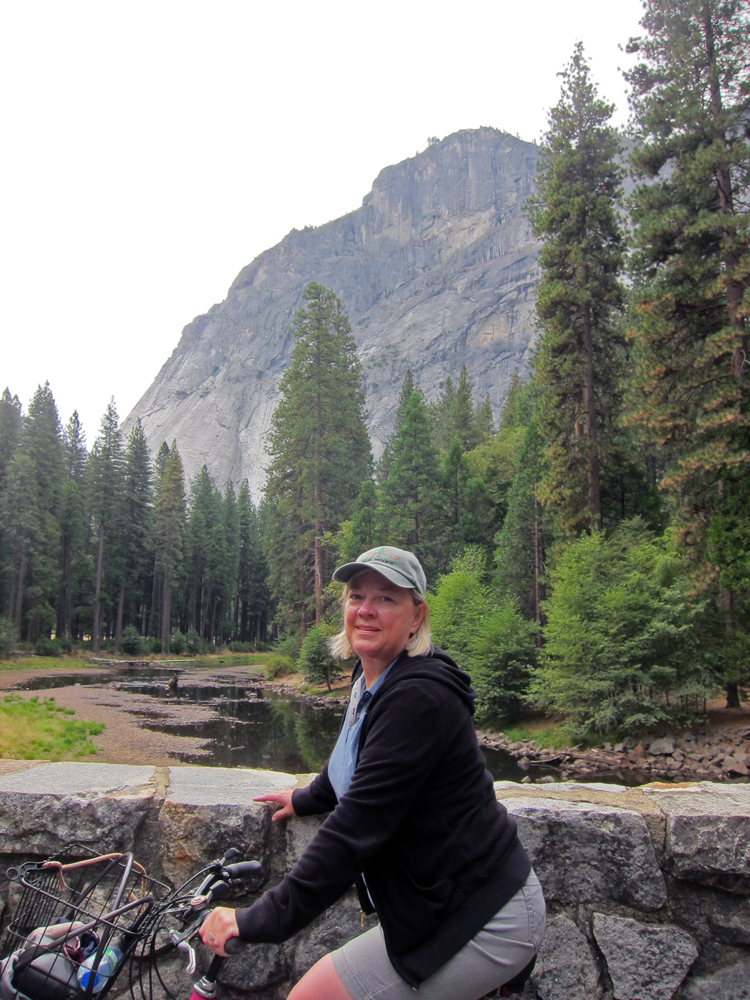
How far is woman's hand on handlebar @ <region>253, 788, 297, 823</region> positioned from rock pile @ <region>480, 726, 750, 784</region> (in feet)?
43.7

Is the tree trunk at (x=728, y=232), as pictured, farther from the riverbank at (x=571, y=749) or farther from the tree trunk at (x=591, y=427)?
the riverbank at (x=571, y=749)

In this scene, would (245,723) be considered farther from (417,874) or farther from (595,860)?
(417,874)

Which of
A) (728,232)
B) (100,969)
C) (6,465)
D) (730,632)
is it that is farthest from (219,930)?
(6,465)

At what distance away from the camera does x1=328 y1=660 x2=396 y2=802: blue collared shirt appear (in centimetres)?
186

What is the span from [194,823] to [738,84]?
21.0 m

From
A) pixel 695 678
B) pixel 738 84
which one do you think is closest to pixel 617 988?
pixel 695 678

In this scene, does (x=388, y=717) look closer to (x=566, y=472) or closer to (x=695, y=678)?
(x=695, y=678)

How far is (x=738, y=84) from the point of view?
1675cm

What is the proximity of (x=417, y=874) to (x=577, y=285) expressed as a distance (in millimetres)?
23926

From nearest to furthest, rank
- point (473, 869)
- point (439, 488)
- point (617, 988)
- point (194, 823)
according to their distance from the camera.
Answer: point (473, 869) → point (617, 988) → point (194, 823) → point (439, 488)

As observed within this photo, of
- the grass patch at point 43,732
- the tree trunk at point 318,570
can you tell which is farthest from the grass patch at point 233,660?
the grass patch at point 43,732

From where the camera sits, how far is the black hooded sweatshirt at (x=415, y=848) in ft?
5.07

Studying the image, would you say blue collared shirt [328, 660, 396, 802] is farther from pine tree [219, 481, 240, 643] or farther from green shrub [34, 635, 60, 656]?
pine tree [219, 481, 240, 643]

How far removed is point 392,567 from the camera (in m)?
1.93
